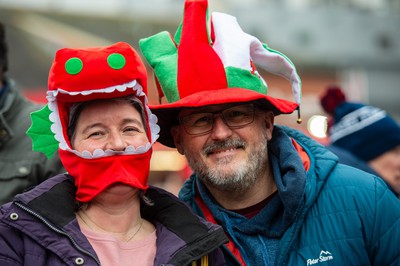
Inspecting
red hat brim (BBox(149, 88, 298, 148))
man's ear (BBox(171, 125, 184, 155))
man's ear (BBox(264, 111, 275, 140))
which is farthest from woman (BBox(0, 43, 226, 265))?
man's ear (BBox(264, 111, 275, 140))

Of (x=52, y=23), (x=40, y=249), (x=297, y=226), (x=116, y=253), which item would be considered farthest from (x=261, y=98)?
(x=52, y=23)

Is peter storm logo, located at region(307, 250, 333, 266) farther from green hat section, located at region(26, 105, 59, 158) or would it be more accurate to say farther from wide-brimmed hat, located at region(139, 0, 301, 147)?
green hat section, located at region(26, 105, 59, 158)

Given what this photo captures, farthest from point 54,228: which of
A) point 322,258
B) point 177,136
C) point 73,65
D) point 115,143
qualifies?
point 322,258

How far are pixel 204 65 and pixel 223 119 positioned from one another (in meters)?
0.29

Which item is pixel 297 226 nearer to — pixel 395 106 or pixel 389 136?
pixel 389 136

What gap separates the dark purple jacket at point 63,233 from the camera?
10.3ft

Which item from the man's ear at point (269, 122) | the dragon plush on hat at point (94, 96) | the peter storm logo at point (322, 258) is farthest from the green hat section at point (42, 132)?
the peter storm logo at point (322, 258)

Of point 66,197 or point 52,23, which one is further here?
point 52,23

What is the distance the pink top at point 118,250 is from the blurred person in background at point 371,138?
10.2 ft

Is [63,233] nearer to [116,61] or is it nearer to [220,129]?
[116,61]

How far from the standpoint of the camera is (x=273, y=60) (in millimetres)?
4270

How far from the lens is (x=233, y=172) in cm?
391

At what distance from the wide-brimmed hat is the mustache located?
222 millimetres

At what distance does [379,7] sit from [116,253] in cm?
3027
